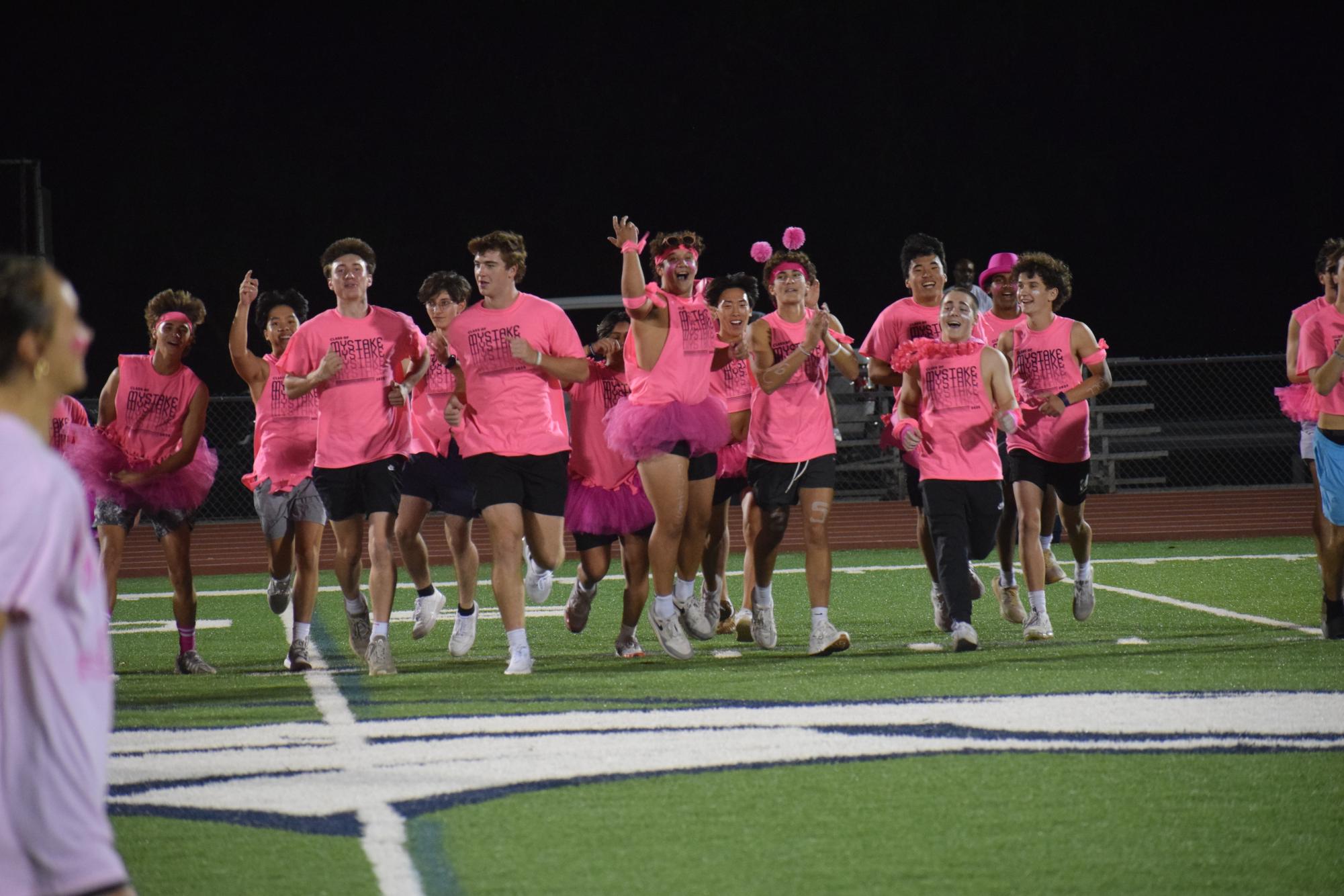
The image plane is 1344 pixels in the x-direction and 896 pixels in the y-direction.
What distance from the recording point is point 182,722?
6.58 m

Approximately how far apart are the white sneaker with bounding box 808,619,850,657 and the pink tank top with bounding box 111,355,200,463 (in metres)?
3.41

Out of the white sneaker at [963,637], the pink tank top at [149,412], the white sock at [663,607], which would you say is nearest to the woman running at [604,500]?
the white sock at [663,607]

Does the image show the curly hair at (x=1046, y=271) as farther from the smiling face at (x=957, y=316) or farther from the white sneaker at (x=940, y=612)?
the white sneaker at (x=940, y=612)

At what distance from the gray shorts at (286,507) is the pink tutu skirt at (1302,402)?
5.01m

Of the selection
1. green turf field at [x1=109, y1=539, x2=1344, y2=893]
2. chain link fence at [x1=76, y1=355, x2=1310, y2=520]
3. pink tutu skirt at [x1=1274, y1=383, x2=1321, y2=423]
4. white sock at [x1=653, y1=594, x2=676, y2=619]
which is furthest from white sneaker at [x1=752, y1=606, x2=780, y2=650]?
chain link fence at [x1=76, y1=355, x2=1310, y2=520]

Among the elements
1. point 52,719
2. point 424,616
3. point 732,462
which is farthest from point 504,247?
point 52,719

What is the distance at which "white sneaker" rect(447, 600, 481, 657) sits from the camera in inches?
344

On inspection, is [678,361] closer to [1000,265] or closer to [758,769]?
[1000,265]

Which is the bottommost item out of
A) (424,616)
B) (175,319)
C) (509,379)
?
(424,616)

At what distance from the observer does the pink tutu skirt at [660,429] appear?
8.17m

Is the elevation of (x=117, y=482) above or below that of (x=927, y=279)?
below

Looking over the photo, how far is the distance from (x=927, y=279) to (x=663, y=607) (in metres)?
2.68

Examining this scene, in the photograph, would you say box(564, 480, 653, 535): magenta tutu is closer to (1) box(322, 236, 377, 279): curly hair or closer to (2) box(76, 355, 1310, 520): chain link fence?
(1) box(322, 236, 377, 279): curly hair

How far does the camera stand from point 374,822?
14.8ft
